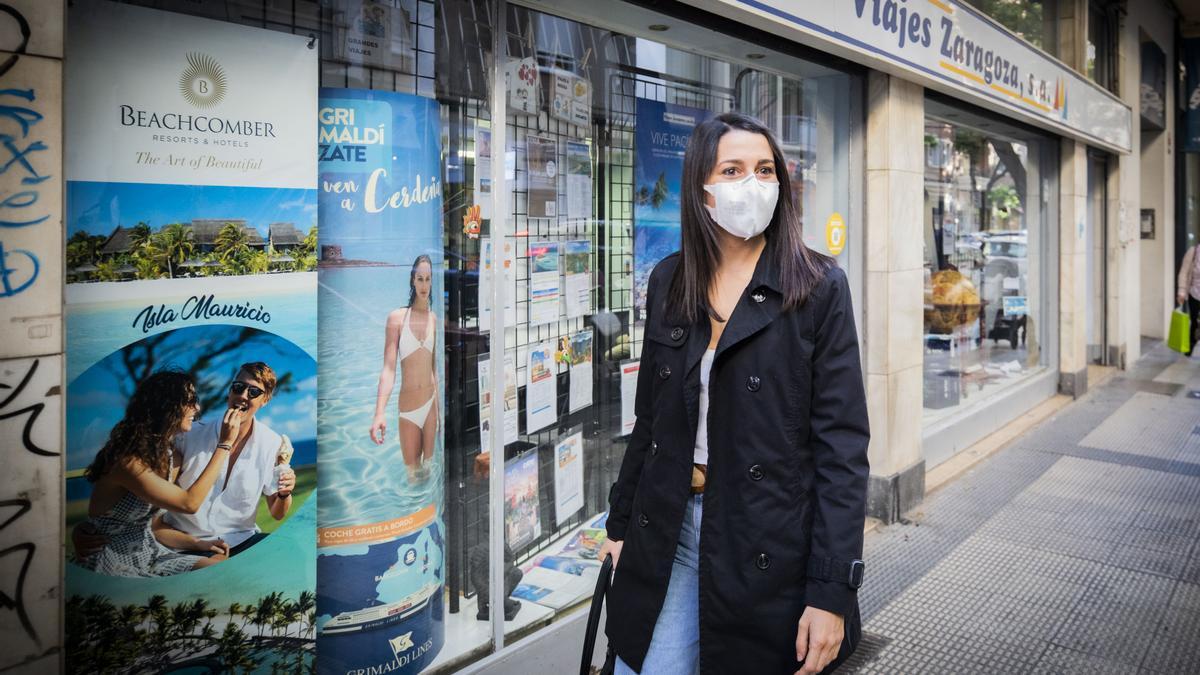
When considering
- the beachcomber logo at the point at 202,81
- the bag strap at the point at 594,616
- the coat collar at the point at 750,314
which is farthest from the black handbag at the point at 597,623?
the beachcomber logo at the point at 202,81

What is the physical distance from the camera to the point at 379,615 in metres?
3.02

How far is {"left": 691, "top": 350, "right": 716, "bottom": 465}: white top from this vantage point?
2035 millimetres

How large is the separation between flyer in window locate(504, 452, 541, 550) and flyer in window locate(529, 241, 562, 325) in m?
0.60

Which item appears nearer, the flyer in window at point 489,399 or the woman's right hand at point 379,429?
the woman's right hand at point 379,429

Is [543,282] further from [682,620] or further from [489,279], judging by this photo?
[682,620]

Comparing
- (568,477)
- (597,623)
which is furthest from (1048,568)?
(597,623)

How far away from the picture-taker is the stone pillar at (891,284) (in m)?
5.34

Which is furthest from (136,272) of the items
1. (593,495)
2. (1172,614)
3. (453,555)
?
(1172,614)

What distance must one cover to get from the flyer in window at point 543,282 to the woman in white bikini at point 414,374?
551mm

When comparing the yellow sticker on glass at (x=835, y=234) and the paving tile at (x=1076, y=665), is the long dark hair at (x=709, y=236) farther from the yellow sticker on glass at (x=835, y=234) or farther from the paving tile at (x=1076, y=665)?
the yellow sticker on glass at (x=835, y=234)

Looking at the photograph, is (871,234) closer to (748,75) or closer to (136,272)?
(748,75)

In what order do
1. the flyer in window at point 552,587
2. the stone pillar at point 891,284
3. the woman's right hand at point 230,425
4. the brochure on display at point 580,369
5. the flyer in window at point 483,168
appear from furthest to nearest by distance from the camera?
the stone pillar at point 891,284 < the brochure on display at point 580,369 < the flyer in window at point 552,587 < the flyer in window at point 483,168 < the woman's right hand at point 230,425

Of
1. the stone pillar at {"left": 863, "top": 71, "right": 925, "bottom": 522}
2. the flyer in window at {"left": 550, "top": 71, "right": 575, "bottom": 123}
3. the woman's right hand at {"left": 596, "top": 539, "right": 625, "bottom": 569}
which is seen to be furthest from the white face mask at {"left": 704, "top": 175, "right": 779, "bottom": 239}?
the stone pillar at {"left": 863, "top": 71, "right": 925, "bottom": 522}

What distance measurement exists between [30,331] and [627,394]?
2702mm
